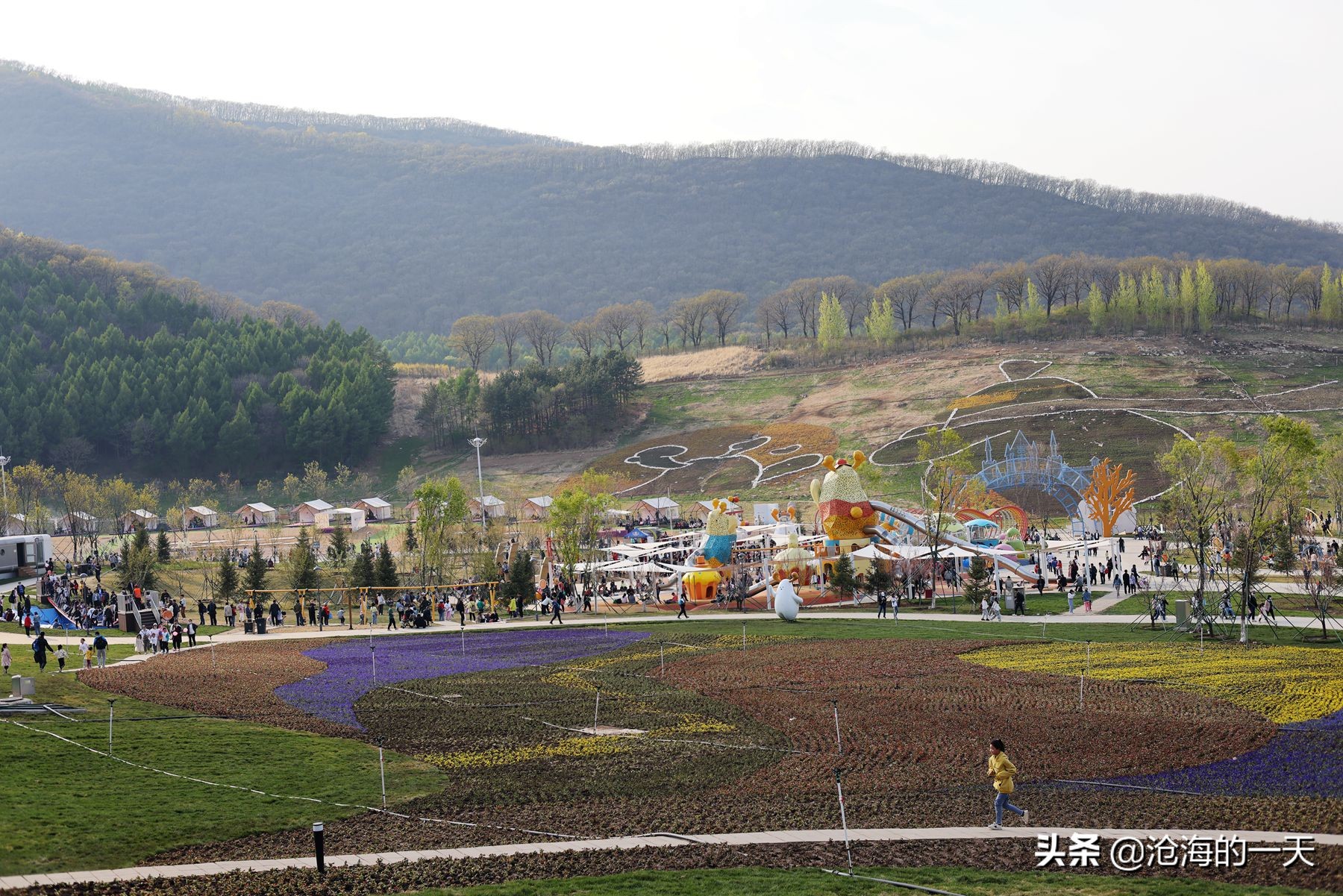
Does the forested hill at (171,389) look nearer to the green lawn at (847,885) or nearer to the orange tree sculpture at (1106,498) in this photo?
the orange tree sculpture at (1106,498)

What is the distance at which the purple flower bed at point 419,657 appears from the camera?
2975 cm

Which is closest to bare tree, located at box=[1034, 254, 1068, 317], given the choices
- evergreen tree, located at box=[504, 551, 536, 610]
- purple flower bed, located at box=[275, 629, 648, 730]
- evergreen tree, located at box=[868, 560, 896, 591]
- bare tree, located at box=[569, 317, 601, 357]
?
bare tree, located at box=[569, 317, 601, 357]

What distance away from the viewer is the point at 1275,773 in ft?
64.8

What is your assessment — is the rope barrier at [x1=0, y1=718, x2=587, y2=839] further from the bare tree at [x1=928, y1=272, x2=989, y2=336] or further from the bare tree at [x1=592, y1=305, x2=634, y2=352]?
the bare tree at [x1=592, y1=305, x2=634, y2=352]

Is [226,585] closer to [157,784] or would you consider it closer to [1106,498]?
[157,784]

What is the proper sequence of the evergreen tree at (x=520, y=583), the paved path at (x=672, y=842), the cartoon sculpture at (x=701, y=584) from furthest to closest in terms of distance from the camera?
1. the cartoon sculpture at (x=701, y=584)
2. the evergreen tree at (x=520, y=583)
3. the paved path at (x=672, y=842)

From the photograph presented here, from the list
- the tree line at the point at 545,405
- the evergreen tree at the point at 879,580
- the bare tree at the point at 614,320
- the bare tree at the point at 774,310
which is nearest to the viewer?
the evergreen tree at the point at 879,580

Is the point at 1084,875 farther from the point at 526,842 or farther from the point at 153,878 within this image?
the point at 153,878

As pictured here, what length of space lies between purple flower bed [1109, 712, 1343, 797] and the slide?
97.0ft

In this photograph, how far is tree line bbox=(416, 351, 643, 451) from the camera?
117 metres

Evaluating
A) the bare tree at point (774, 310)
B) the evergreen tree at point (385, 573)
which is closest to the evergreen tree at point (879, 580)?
the evergreen tree at point (385, 573)

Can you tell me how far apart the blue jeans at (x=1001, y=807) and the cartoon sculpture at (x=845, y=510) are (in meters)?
37.7

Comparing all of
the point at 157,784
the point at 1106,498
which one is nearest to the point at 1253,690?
the point at 157,784

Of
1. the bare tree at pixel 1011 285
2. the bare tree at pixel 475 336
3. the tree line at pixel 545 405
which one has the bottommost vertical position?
the tree line at pixel 545 405
